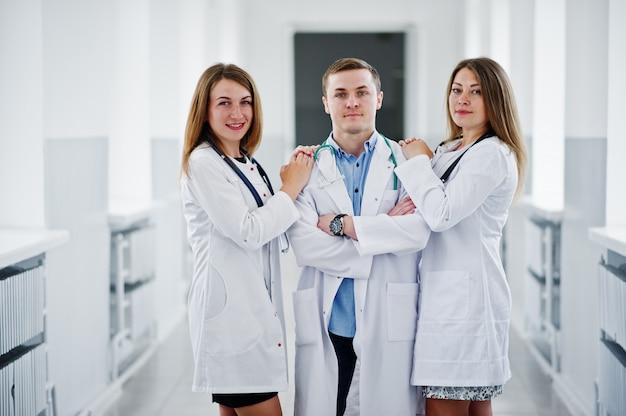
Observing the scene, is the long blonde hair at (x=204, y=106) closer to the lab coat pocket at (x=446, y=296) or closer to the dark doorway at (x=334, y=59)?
the lab coat pocket at (x=446, y=296)

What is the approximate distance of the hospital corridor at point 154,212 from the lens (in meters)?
2.89

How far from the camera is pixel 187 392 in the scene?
388cm

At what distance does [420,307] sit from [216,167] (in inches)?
29.5

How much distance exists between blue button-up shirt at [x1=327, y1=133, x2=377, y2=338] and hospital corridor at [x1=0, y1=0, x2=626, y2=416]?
0.11 ft

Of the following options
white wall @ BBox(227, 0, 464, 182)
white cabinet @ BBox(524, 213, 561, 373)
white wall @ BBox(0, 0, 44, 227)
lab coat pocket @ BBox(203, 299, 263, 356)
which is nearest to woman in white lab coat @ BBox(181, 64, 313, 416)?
lab coat pocket @ BBox(203, 299, 263, 356)

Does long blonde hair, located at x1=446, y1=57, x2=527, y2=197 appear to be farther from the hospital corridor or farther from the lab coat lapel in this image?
the lab coat lapel

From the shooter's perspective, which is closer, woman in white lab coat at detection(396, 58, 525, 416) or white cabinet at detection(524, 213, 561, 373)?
woman in white lab coat at detection(396, 58, 525, 416)

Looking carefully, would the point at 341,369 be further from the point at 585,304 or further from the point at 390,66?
the point at 390,66

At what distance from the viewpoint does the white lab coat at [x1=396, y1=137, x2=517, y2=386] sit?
2.17m

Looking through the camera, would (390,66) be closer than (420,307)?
No

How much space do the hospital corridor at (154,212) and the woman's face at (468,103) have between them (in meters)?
0.18

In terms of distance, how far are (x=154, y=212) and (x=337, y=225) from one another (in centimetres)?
271

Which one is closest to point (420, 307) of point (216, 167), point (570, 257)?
point (216, 167)

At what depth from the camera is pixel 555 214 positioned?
3.90 metres
